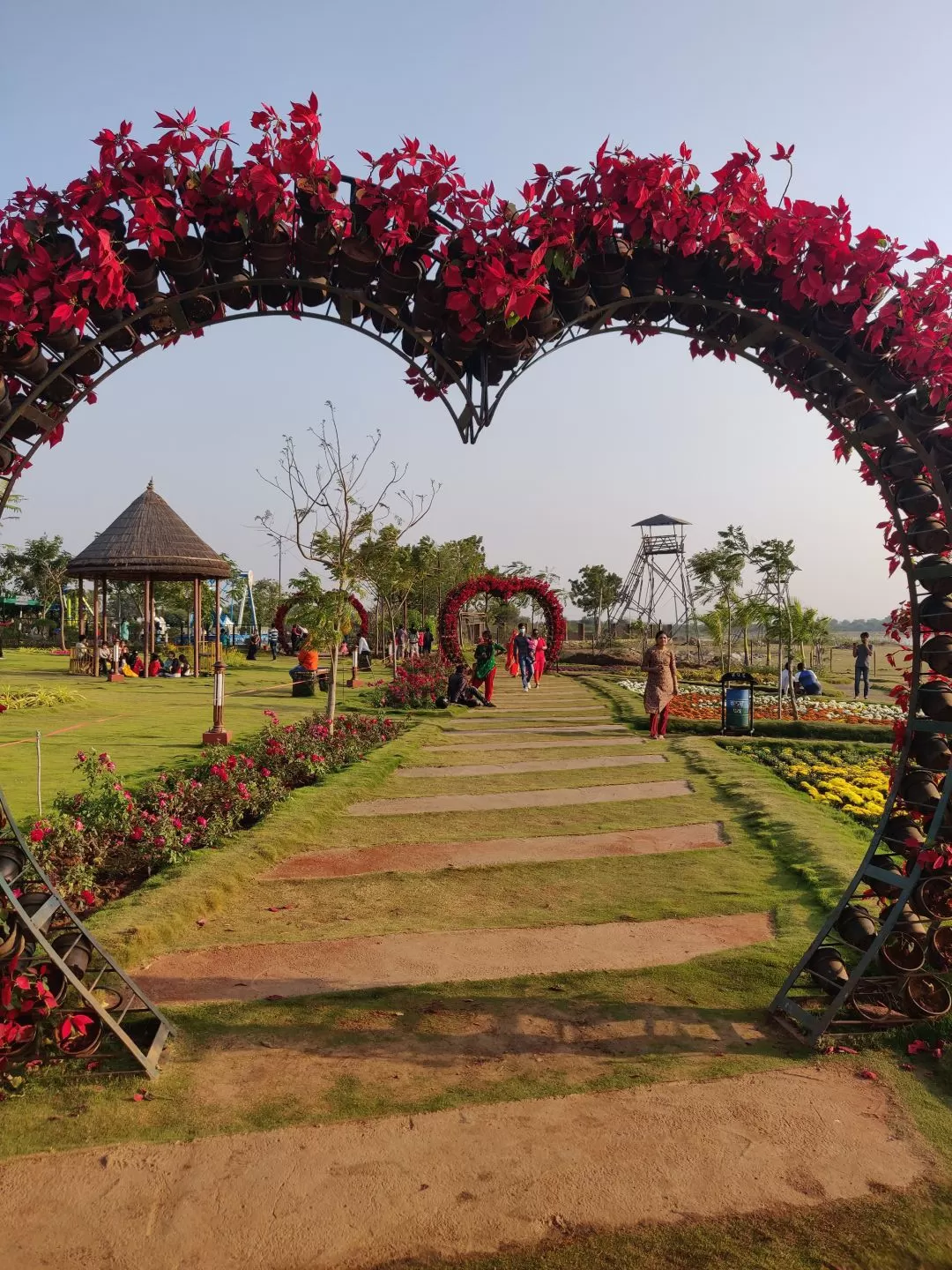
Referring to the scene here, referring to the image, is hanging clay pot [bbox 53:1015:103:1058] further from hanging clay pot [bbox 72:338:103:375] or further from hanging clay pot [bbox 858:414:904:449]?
hanging clay pot [bbox 858:414:904:449]

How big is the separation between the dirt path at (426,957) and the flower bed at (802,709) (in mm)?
11173


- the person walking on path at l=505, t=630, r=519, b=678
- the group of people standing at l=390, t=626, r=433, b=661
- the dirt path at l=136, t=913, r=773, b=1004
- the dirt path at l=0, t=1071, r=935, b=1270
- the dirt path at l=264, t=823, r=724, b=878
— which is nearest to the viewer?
the dirt path at l=0, t=1071, r=935, b=1270

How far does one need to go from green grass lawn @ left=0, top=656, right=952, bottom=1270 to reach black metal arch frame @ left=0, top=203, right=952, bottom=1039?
1.11 ft

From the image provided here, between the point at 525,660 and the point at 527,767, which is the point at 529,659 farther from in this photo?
the point at 527,767

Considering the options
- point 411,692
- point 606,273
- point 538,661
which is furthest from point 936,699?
point 538,661

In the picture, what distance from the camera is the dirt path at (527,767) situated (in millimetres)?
10672

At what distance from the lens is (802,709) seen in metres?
18.8

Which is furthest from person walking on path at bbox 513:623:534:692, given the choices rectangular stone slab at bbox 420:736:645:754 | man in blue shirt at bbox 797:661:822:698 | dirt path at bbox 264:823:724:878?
dirt path at bbox 264:823:724:878

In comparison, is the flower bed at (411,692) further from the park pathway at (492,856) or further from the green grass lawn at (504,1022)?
the green grass lawn at (504,1022)

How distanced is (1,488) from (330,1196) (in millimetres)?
2992

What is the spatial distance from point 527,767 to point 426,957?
615 centimetres

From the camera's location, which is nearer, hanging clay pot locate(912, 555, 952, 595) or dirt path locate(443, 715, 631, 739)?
hanging clay pot locate(912, 555, 952, 595)

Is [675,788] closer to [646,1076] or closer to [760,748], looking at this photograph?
[760,748]

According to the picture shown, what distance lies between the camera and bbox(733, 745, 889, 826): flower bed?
934 centimetres
